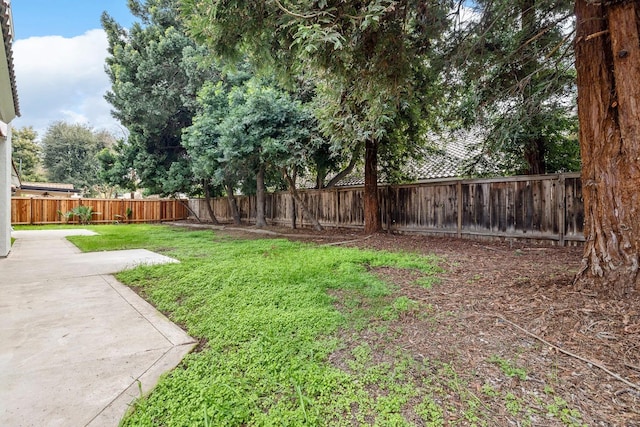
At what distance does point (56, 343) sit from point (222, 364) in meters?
1.48

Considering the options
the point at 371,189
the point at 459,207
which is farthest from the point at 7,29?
the point at 459,207

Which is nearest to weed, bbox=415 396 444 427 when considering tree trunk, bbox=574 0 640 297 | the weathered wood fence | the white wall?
tree trunk, bbox=574 0 640 297

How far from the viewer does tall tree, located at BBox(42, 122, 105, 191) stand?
29.1 m

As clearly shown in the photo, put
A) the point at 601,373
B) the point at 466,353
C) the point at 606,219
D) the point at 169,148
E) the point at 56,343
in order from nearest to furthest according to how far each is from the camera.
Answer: the point at 601,373
the point at 466,353
the point at 56,343
the point at 606,219
the point at 169,148

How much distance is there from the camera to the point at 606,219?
2.75m

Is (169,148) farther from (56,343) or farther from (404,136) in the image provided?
(56,343)

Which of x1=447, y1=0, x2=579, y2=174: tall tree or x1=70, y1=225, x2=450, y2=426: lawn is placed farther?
x1=447, y1=0, x2=579, y2=174: tall tree

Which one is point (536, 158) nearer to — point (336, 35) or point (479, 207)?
point (479, 207)

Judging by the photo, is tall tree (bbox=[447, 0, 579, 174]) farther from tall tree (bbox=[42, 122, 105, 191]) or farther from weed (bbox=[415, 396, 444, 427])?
tall tree (bbox=[42, 122, 105, 191])

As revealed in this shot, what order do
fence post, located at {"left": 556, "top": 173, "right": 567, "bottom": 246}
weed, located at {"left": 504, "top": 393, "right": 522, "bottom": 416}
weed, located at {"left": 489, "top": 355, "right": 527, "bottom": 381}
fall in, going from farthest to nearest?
1. fence post, located at {"left": 556, "top": 173, "right": 567, "bottom": 246}
2. weed, located at {"left": 489, "top": 355, "right": 527, "bottom": 381}
3. weed, located at {"left": 504, "top": 393, "right": 522, "bottom": 416}

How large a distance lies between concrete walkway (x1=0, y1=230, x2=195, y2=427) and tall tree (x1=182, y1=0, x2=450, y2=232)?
288cm

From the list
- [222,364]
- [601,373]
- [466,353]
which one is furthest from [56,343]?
[601,373]

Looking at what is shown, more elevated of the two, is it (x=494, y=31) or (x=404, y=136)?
(x=494, y=31)

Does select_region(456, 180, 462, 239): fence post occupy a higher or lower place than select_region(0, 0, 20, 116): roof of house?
lower
